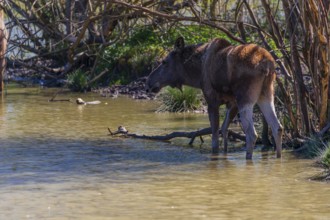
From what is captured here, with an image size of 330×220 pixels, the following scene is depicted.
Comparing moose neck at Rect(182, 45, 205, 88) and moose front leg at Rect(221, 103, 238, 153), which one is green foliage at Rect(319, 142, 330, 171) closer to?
moose front leg at Rect(221, 103, 238, 153)

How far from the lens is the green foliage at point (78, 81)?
22.1m

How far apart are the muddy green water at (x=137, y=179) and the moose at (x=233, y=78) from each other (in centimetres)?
50

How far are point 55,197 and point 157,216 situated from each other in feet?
4.78

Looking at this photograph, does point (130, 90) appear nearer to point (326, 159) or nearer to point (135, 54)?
point (135, 54)

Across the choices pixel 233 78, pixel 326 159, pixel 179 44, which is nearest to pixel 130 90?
pixel 179 44

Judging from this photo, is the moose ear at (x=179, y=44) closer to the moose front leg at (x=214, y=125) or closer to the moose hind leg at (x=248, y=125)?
the moose front leg at (x=214, y=125)

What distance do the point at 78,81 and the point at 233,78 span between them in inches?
422

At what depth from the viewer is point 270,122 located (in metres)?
12.0

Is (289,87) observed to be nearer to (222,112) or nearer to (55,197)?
(222,112)

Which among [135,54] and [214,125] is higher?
[135,54]

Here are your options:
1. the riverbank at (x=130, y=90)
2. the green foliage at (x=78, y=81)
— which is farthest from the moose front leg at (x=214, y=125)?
the green foliage at (x=78, y=81)

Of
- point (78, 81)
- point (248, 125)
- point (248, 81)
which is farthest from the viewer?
point (78, 81)

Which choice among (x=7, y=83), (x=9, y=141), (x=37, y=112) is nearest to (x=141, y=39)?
(x=7, y=83)

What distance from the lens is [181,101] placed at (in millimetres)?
18078
